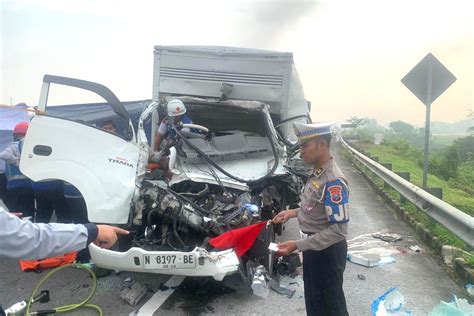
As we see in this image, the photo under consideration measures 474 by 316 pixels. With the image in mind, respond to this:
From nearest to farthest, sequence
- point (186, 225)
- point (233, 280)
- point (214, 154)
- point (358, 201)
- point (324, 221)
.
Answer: point (324, 221), point (186, 225), point (233, 280), point (214, 154), point (358, 201)

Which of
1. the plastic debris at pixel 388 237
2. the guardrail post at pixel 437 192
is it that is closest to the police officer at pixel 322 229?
the plastic debris at pixel 388 237

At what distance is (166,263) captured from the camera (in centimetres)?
360

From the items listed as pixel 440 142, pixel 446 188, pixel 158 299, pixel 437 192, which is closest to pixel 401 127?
pixel 440 142

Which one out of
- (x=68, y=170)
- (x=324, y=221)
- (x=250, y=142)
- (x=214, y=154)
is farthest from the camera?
(x=250, y=142)

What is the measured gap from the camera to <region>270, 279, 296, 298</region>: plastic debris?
168 inches

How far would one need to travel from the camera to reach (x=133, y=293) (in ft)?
13.4

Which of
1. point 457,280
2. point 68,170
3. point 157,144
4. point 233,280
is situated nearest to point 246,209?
point 233,280

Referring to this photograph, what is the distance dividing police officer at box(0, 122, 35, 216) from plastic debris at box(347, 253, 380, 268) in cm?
460

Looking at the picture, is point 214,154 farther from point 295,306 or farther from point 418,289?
point 418,289

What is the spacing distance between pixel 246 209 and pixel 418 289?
207 cm

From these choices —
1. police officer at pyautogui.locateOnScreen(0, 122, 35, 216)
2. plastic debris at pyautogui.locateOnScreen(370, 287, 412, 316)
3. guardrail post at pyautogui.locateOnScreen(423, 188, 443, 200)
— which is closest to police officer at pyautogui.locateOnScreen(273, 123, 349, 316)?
plastic debris at pyautogui.locateOnScreen(370, 287, 412, 316)

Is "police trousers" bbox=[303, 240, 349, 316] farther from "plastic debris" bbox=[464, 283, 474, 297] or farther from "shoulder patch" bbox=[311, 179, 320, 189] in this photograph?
"plastic debris" bbox=[464, 283, 474, 297]

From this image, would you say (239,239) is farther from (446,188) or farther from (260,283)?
(446,188)

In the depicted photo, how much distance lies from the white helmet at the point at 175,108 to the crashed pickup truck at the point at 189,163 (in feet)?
0.74
